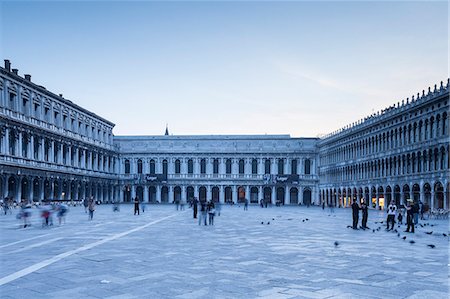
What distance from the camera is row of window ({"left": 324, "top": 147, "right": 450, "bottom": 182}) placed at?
39750mm

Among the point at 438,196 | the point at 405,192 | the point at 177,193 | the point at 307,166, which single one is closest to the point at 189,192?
the point at 177,193

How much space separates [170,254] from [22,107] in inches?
1519

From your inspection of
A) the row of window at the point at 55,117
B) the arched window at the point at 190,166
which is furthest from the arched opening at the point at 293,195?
the row of window at the point at 55,117

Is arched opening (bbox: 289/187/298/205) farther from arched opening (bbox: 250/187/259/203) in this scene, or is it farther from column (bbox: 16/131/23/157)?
column (bbox: 16/131/23/157)

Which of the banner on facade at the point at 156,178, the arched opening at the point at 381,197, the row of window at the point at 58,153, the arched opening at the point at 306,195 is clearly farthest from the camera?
the banner on facade at the point at 156,178

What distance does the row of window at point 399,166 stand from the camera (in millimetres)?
39750

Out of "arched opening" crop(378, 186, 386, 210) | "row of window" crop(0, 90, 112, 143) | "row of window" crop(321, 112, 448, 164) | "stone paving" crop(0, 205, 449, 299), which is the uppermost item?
"row of window" crop(0, 90, 112, 143)

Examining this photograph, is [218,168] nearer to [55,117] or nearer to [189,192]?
[189,192]

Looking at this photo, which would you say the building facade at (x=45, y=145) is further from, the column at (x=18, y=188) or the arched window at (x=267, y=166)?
the arched window at (x=267, y=166)

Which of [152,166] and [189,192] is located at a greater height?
[152,166]

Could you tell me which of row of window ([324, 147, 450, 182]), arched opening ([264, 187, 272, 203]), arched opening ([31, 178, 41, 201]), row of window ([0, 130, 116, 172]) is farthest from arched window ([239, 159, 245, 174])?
arched opening ([31, 178, 41, 201])

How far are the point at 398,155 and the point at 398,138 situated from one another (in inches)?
71.2

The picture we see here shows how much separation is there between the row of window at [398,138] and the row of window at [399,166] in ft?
4.27

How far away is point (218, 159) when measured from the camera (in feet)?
263
